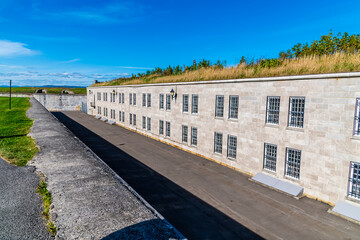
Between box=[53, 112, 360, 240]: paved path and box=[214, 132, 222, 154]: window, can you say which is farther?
box=[214, 132, 222, 154]: window

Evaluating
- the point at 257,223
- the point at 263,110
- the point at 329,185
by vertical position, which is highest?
the point at 263,110

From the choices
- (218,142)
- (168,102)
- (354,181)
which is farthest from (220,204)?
(168,102)

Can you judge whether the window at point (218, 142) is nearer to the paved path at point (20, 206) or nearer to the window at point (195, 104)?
the window at point (195, 104)

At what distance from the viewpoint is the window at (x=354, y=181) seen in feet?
40.5

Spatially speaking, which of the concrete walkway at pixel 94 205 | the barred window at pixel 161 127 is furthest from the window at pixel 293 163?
the barred window at pixel 161 127

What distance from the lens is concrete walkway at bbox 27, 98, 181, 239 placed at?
249 inches

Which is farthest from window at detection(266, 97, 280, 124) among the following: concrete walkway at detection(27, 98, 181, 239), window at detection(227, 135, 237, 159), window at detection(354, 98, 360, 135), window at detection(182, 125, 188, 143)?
concrete walkway at detection(27, 98, 181, 239)

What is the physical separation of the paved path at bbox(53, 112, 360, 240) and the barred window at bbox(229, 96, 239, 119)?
4651 millimetres

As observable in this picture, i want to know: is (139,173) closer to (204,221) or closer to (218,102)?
(204,221)

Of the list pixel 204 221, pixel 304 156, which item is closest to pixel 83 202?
pixel 204 221

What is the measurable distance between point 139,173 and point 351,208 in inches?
536

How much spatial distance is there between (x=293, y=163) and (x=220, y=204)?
235 inches

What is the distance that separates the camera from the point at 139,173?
1798 centimetres

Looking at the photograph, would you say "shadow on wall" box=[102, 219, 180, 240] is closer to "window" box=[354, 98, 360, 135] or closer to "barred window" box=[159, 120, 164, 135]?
"window" box=[354, 98, 360, 135]
